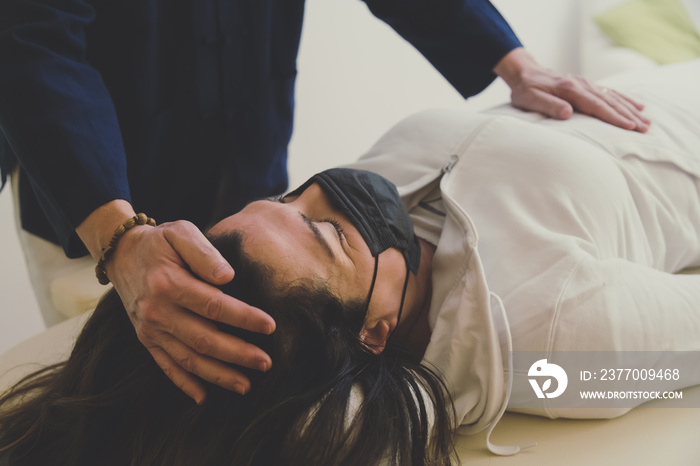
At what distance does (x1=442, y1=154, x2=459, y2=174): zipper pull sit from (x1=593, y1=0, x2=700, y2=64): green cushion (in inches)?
74.0

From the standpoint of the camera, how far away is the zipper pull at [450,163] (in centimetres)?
130

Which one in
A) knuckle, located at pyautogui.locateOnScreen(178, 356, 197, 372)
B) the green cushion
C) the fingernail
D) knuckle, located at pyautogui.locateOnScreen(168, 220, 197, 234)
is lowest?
knuckle, located at pyautogui.locateOnScreen(178, 356, 197, 372)

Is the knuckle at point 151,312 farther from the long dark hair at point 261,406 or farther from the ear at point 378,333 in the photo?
the ear at point 378,333

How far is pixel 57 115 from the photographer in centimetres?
106

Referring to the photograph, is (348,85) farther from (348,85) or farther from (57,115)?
(57,115)

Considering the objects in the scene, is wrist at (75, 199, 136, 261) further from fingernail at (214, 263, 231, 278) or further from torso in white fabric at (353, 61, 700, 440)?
torso in white fabric at (353, 61, 700, 440)

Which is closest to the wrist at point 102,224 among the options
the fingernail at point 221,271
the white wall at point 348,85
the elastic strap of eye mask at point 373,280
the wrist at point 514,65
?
the fingernail at point 221,271

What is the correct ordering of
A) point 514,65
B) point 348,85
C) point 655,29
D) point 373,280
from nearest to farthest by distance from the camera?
1. point 373,280
2. point 514,65
3. point 655,29
4. point 348,85

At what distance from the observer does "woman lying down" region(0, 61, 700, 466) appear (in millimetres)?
882

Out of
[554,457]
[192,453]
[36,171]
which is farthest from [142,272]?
[554,457]

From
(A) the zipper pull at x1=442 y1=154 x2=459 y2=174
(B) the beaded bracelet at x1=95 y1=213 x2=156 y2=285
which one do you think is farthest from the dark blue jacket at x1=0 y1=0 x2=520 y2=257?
(A) the zipper pull at x1=442 y1=154 x2=459 y2=174

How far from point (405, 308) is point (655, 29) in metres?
2.33

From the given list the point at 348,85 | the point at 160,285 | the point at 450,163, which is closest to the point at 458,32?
the point at 450,163

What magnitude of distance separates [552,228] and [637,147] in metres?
0.35
